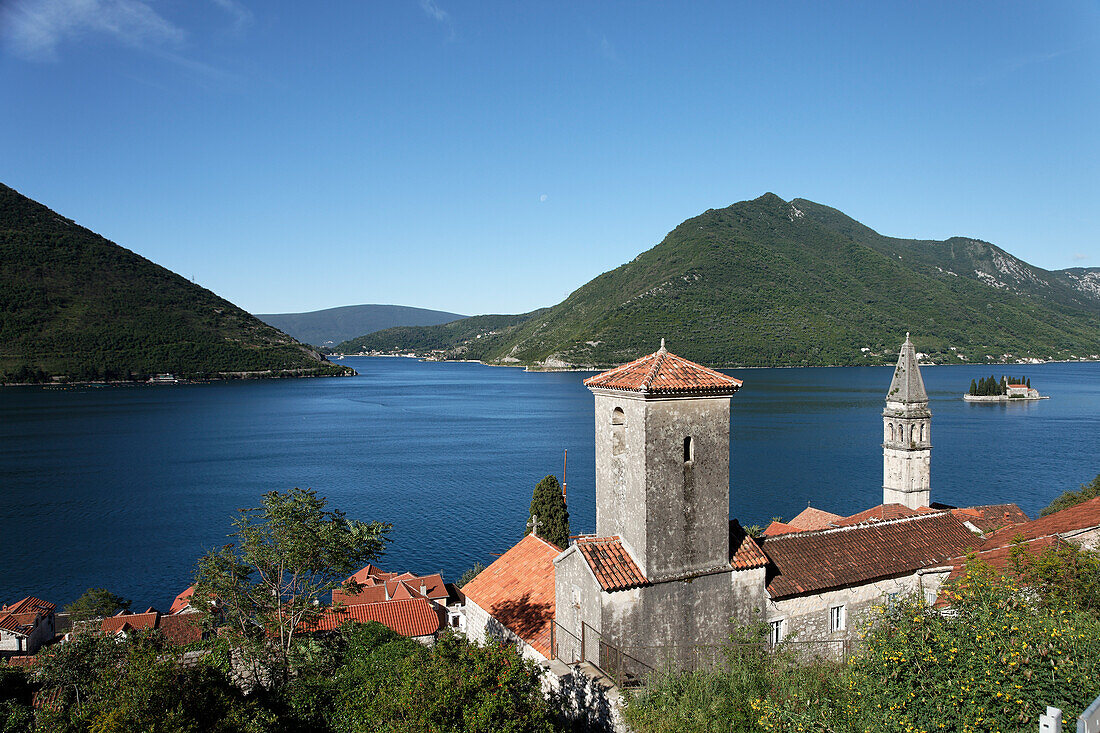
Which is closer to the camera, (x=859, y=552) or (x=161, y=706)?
(x=161, y=706)

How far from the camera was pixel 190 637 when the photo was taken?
23.4m

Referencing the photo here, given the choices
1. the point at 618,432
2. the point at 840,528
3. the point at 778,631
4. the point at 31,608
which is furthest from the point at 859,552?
the point at 31,608

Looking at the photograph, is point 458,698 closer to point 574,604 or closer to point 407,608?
point 574,604

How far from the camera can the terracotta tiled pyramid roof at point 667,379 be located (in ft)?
36.1

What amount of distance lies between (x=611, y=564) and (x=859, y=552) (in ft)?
20.9

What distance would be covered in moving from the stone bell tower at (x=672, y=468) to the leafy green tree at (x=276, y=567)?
5.87 m

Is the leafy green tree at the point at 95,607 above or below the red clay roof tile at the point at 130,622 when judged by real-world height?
below

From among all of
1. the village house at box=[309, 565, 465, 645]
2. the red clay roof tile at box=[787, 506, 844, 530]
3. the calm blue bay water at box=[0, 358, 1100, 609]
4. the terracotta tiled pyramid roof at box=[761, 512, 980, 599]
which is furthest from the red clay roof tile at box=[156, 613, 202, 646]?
the red clay roof tile at box=[787, 506, 844, 530]

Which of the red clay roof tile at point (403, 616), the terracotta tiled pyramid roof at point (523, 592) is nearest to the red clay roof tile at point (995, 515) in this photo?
the terracotta tiled pyramid roof at point (523, 592)

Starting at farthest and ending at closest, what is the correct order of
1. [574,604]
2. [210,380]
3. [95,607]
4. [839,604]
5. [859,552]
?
[210,380] → [95,607] → [859,552] → [839,604] → [574,604]

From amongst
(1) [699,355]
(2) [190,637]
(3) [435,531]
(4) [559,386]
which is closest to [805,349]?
(1) [699,355]

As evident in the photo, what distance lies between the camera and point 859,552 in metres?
13.9

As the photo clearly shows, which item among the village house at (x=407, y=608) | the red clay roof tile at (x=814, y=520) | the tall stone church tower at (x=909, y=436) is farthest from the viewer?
the tall stone church tower at (x=909, y=436)

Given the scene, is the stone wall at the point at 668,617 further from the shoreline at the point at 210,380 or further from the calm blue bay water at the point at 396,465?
the shoreline at the point at 210,380
